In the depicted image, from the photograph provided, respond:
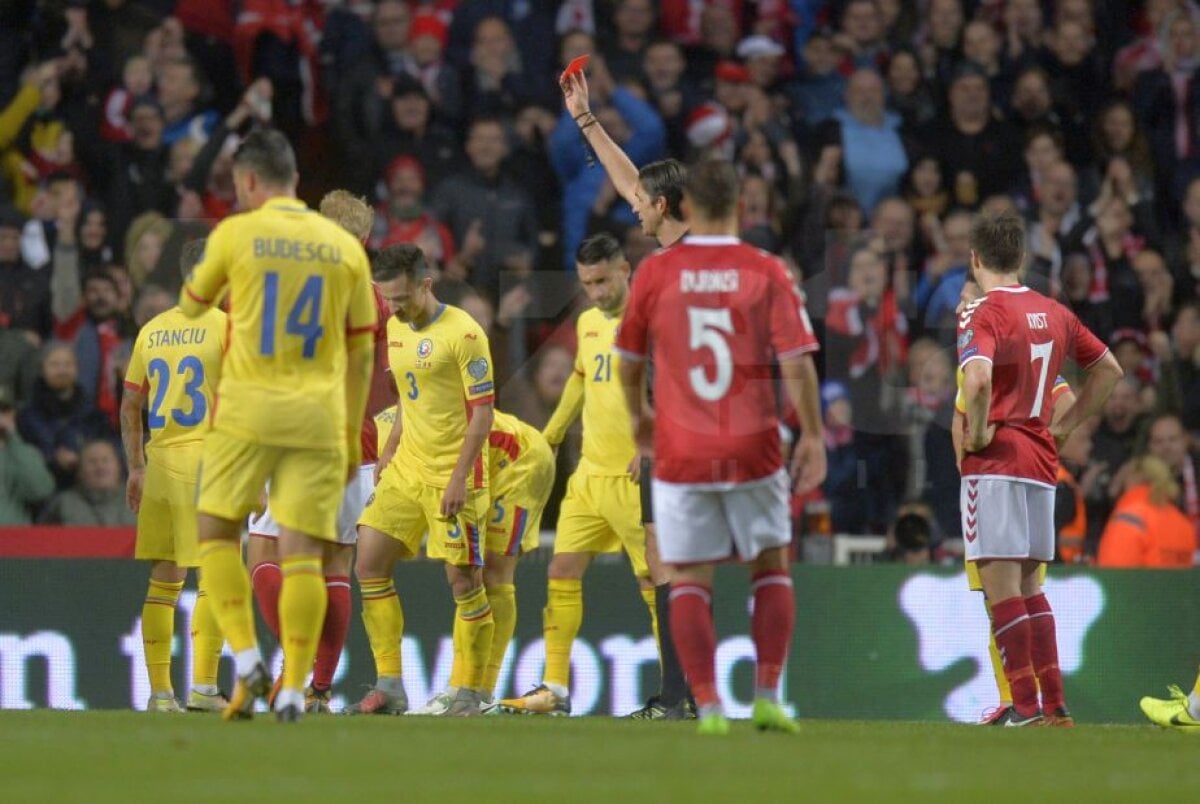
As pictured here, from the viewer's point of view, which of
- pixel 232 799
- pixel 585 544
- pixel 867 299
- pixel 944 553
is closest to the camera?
pixel 232 799

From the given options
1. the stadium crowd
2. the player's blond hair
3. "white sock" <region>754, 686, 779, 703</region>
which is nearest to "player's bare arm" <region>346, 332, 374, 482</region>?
"white sock" <region>754, 686, 779, 703</region>

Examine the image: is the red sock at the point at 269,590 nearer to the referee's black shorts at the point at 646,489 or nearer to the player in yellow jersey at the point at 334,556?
the player in yellow jersey at the point at 334,556

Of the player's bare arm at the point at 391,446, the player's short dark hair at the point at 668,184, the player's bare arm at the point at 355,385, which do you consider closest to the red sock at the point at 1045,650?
the player's short dark hair at the point at 668,184

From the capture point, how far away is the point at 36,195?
15922 millimetres

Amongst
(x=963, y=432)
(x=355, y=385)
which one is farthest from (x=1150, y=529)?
(x=355, y=385)

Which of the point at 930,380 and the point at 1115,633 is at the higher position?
the point at 930,380

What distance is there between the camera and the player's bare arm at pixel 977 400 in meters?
9.52

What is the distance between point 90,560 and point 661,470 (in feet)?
18.8

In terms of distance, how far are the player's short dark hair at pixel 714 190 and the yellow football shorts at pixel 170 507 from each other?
3.74 metres

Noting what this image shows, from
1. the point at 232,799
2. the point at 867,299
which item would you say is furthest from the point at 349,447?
the point at 867,299

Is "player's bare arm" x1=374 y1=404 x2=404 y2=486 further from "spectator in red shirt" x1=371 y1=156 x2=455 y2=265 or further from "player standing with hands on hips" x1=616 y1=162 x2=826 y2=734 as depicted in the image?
"spectator in red shirt" x1=371 y1=156 x2=455 y2=265

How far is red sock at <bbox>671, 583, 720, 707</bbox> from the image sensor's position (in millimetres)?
8148

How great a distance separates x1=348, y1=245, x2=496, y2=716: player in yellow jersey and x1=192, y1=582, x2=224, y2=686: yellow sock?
2.53ft

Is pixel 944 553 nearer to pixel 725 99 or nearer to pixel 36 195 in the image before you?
pixel 725 99
